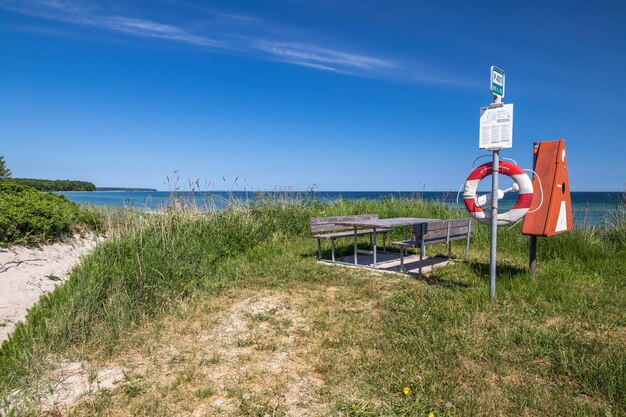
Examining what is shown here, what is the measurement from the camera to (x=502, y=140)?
13.2ft

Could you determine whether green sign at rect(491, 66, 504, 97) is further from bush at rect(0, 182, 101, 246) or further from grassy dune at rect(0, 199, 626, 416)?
bush at rect(0, 182, 101, 246)

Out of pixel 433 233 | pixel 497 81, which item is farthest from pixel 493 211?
pixel 433 233

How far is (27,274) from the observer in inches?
230

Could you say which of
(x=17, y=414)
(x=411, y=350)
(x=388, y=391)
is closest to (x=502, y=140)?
(x=411, y=350)

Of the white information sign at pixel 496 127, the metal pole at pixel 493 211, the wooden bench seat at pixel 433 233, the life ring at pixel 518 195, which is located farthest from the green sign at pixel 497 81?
the wooden bench seat at pixel 433 233

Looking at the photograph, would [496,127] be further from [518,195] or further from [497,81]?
[518,195]

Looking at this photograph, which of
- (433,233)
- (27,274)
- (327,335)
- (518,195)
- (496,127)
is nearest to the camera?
(327,335)

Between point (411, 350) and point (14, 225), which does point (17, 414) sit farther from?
point (14, 225)

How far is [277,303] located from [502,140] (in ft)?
8.92

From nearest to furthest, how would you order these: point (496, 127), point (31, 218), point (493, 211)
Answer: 1. point (496, 127)
2. point (493, 211)
3. point (31, 218)

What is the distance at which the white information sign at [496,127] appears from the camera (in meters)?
3.97

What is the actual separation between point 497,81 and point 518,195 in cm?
131

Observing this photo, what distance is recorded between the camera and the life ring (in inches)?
180

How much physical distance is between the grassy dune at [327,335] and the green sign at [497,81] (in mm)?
1959
